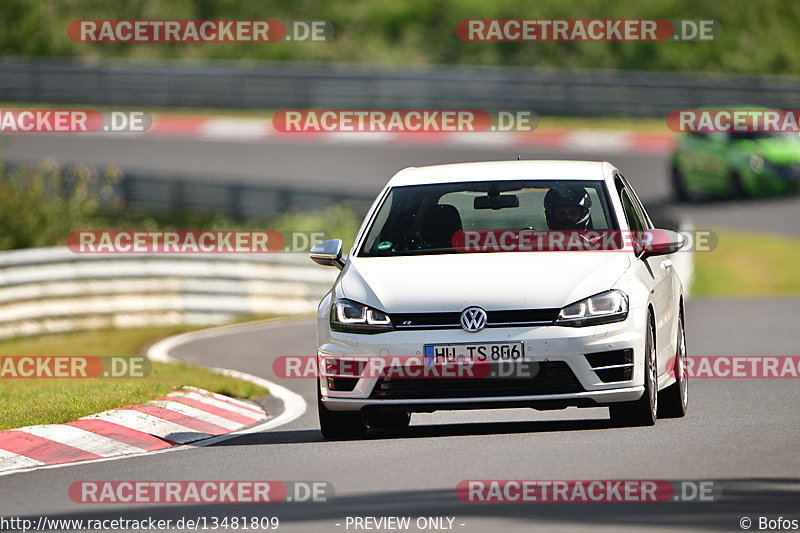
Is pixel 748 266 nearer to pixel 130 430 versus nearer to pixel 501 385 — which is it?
pixel 130 430

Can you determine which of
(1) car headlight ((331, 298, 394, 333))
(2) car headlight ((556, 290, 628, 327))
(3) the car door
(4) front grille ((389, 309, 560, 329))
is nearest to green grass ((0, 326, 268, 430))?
(1) car headlight ((331, 298, 394, 333))

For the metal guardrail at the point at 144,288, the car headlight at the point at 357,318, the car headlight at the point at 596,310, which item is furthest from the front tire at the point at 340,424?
the metal guardrail at the point at 144,288

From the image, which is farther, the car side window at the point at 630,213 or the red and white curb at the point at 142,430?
the car side window at the point at 630,213

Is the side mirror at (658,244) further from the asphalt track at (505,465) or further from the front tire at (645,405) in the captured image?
the asphalt track at (505,465)

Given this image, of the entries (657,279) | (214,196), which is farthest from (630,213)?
(214,196)

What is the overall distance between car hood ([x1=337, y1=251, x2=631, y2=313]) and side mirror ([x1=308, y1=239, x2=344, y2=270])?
34 cm

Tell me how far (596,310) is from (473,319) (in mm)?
720

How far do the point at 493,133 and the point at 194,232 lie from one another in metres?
10.6

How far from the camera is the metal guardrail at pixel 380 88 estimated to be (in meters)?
37.5

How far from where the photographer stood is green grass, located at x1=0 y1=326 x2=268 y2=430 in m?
11.5

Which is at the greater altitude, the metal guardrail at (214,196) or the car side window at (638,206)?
the metal guardrail at (214,196)

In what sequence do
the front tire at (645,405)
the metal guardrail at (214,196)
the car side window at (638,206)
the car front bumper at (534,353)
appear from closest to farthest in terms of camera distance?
the car front bumper at (534,353) < the front tire at (645,405) < the car side window at (638,206) < the metal guardrail at (214,196)

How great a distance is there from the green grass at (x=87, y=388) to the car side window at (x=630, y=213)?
3.71 m

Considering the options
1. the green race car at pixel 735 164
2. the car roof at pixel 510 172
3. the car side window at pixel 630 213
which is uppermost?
the green race car at pixel 735 164
